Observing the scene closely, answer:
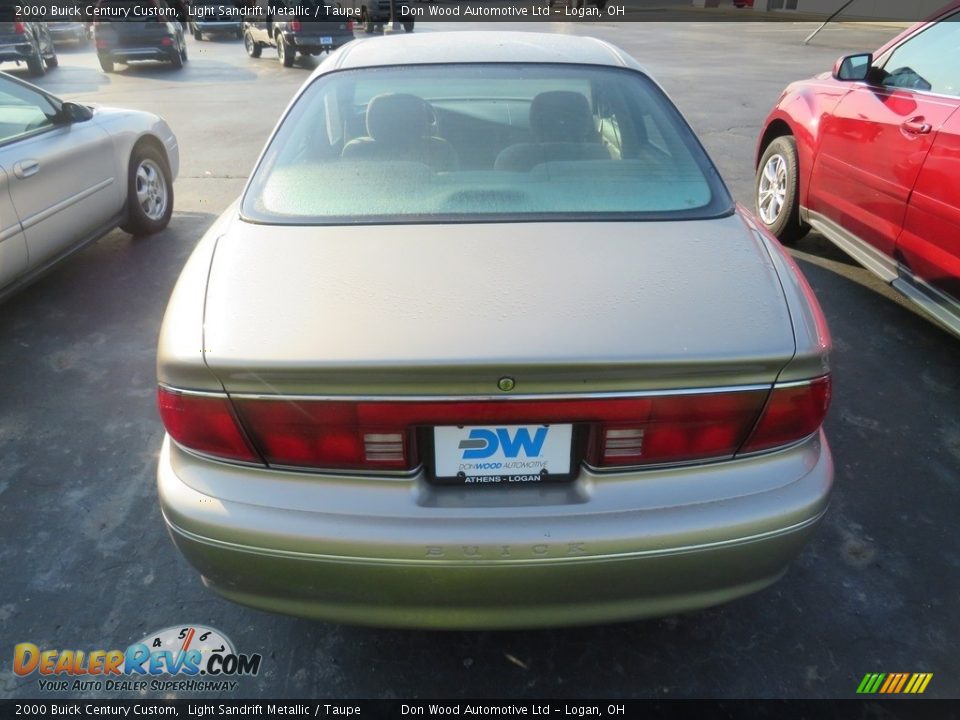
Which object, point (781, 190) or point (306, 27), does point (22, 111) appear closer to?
point (781, 190)

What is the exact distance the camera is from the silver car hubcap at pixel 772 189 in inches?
197

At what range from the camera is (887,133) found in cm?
368

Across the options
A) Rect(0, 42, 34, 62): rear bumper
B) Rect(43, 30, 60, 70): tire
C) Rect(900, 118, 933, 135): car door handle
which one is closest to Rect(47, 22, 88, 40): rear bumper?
Rect(43, 30, 60, 70): tire

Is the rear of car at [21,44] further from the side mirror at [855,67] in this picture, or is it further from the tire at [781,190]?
the side mirror at [855,67]

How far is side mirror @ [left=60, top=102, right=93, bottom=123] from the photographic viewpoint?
172 inches

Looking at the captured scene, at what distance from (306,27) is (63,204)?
13475 millimetres

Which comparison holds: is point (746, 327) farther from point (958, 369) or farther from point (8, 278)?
point (8, 278)

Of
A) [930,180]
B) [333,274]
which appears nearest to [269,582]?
[333,274]

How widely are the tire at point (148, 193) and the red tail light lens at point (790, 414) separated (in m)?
4.74

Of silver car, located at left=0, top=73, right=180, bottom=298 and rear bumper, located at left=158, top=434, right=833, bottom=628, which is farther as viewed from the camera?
silver car, located at left=0, top=73, right=180, bottom=298

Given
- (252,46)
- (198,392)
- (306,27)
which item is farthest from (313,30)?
(198,392)

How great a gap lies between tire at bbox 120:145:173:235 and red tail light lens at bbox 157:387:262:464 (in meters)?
3.92

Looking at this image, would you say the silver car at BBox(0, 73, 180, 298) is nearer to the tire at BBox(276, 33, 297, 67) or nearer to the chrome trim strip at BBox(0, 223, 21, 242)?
the chrome trim strip at BBox(0, 223, 21, 242)

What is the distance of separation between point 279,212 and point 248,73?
48.3 ft
